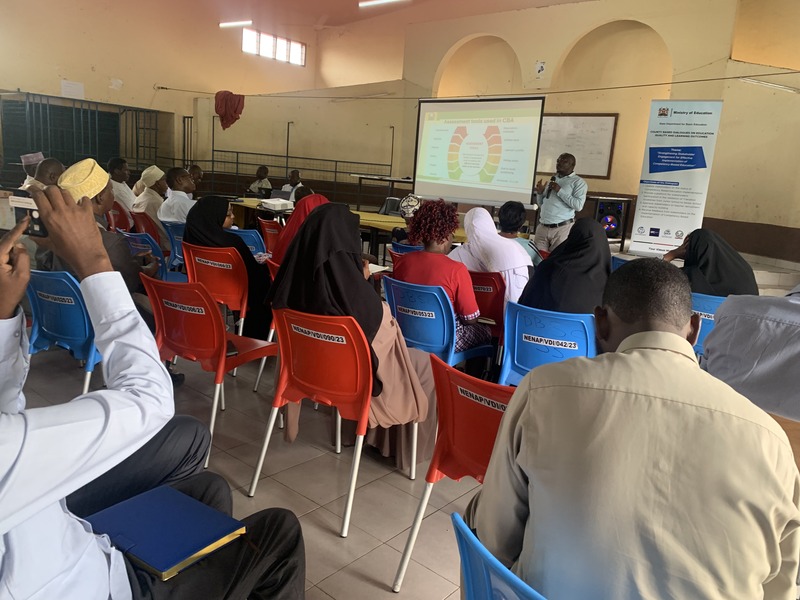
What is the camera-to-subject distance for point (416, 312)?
3.08 m

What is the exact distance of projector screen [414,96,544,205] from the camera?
7125 mm

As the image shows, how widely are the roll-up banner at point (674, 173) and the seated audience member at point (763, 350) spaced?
5666 millimetres

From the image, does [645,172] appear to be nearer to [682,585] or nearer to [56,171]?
[56,171]

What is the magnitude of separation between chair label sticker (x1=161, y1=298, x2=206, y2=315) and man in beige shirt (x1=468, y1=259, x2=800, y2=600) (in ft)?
6.32

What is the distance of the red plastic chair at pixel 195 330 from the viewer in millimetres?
2588

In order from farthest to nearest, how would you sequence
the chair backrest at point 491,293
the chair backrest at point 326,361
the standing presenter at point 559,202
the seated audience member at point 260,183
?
1. the seated audience member at point 260,183
2. the standing presenter at point 559,202
3. the chair backrest at point 491,293
4. the chair backrest at point 326,361

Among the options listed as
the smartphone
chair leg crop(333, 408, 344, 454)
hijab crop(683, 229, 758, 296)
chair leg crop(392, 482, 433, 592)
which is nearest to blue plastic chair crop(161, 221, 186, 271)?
chair leg crop(333, 408, 344, 454)

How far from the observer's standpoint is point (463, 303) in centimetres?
312

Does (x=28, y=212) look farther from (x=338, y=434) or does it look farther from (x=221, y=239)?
(x=221, y=239)

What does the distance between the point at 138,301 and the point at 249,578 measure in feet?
8.31

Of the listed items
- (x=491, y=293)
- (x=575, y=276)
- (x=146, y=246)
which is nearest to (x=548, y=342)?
(x=575, y=276)

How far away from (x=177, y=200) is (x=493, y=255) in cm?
341

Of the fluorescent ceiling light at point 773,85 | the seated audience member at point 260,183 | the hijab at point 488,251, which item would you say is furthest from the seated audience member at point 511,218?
the seated audience member at point 260,183

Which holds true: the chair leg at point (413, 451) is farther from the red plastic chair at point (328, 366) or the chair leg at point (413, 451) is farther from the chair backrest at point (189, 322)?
the chair backrest at point (189, 322)
